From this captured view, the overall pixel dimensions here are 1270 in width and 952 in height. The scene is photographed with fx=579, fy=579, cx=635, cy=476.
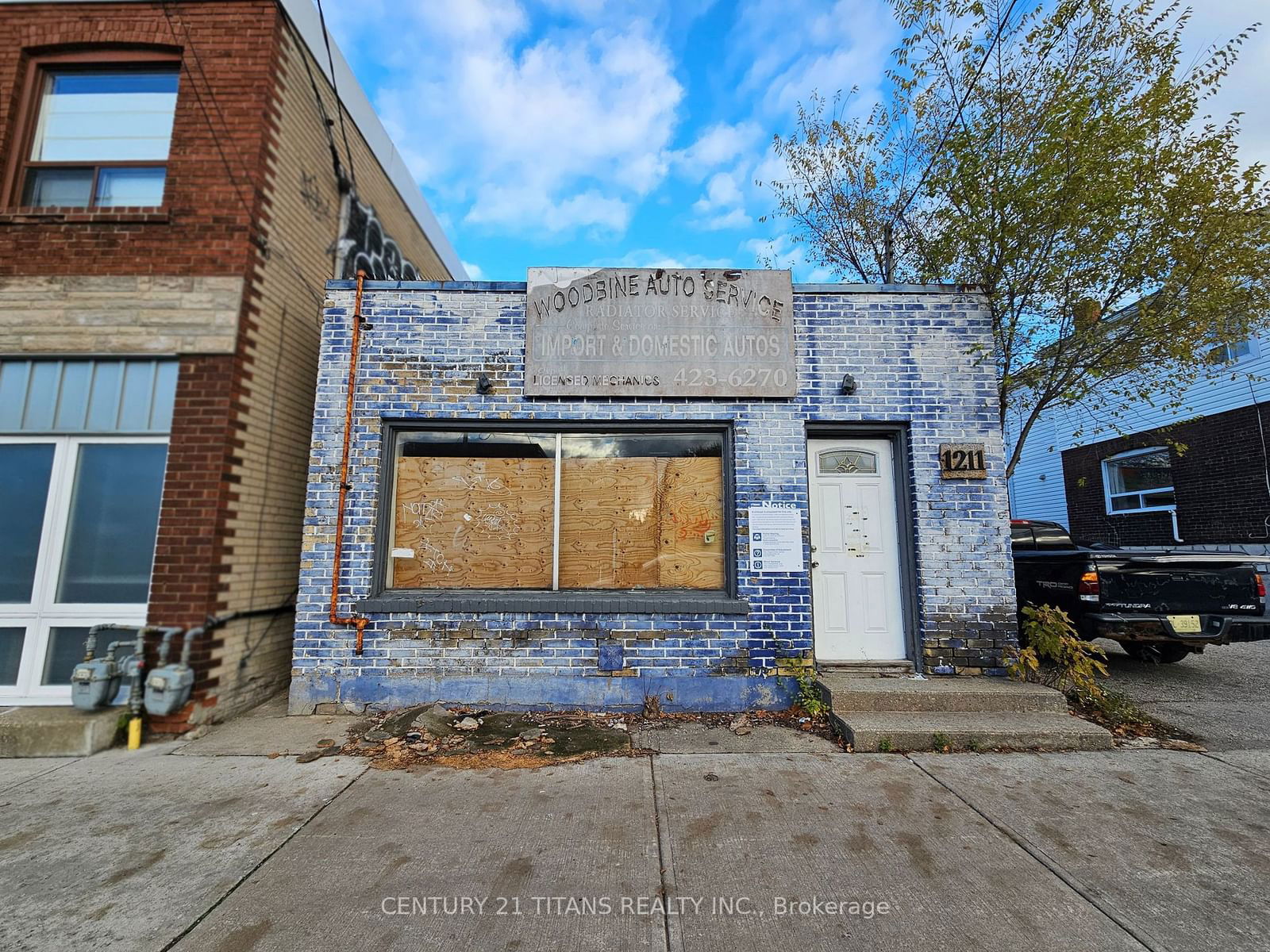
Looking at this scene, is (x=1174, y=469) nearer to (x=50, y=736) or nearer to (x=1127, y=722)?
(x=1127, y=722)

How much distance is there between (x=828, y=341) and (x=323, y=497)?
4.93m

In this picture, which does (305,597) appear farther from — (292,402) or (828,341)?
(828,341)

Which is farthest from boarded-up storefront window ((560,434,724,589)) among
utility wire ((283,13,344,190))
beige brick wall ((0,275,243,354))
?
utility wire ((283,13,344,190))

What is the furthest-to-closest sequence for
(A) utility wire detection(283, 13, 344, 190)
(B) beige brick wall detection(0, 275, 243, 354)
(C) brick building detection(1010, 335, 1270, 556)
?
1. (C) brick building detection(1010, 335, 1270, 556)
2. (A) utility wire detection(283, 13, 344, 190)
3. (B) beige brick wall detection(0, 275, 243, 354)

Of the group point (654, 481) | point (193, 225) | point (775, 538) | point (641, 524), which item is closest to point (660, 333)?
point (654, 481)

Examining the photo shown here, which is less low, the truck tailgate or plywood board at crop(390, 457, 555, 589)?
plywood board at crop(390, 457, 555, 589)

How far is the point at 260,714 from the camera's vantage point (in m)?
5.21

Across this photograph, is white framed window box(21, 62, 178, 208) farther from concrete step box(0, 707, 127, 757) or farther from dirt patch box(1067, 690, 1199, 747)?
dirt patch box(1067, 690, 1199, 747)

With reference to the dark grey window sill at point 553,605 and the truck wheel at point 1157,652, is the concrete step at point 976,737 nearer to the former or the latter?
the dark grey window sill at point 553,605

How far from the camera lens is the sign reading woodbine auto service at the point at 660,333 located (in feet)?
17.9

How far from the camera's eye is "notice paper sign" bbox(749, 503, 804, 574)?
5.24 meters

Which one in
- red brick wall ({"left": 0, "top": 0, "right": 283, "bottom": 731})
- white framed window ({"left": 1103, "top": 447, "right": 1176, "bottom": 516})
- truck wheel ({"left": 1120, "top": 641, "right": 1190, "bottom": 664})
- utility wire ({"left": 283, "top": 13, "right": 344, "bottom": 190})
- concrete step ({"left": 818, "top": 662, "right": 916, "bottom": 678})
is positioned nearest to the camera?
red brick wall ({"left": 0, "top": 0, "right": 283, "bottom": 731})

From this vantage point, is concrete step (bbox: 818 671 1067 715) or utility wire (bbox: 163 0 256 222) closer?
concrete step (bbox: 818 671 1067 715)

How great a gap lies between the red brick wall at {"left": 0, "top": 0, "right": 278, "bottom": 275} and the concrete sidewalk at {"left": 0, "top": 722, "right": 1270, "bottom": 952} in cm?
422
